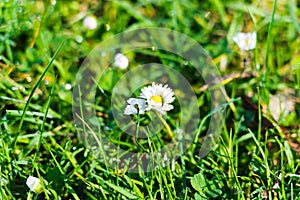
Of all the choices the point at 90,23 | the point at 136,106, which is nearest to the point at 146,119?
the point at 136,106

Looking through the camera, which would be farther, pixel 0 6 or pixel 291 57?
pixel 291 57

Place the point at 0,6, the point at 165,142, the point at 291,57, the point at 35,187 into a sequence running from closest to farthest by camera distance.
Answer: the point at 35,187, the point at 165,142, the point at 0,6, the point at 291,57

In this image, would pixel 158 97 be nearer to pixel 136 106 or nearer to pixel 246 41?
pixel 136 106

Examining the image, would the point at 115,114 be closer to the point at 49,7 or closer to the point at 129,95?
the point at 129,95

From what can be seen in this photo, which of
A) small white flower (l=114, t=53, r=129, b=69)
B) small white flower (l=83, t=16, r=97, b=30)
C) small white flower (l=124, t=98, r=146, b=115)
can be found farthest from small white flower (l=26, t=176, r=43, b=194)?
small white flower (l=83, t=16, r=97, b=30)

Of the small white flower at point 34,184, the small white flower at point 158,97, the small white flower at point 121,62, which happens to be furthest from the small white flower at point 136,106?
the small white flower at point 121,62

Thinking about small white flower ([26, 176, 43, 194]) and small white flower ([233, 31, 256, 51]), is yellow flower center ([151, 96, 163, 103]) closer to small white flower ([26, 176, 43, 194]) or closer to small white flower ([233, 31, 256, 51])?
small white flower ([26, 176, 43, 194])

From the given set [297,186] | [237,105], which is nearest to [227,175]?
[297,186]
